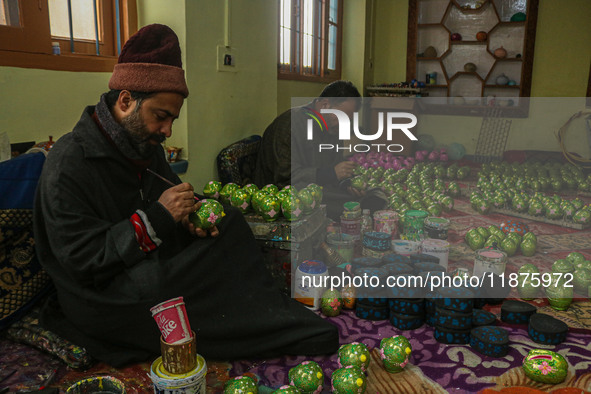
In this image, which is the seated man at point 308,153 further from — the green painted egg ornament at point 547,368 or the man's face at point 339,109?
the green painted egg ornament at point 547,368

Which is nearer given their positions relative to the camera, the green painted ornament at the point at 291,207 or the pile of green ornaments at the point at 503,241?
the green painted ornament at the point at 291,207

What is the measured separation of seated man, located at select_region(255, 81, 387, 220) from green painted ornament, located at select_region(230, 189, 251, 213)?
1.94 ft

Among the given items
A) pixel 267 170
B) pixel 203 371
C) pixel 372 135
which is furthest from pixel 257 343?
pixel 372 135

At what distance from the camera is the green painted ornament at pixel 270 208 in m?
2.64

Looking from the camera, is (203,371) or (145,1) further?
(145,1)

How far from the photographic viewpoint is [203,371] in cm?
142

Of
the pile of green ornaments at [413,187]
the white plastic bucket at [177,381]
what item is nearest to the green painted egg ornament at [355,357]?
the white plastic bucket at [177,381]

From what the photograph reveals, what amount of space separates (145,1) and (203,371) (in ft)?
8.76

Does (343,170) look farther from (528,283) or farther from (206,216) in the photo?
(206,216)

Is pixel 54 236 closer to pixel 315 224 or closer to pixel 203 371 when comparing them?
pixel 203 371

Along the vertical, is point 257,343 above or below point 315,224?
below

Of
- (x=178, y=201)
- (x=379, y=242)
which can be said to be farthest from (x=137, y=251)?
(x=379, y=242)

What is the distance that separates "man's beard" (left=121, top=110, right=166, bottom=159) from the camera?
6.14 ft

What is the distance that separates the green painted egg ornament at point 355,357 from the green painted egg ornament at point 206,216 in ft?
2.47
